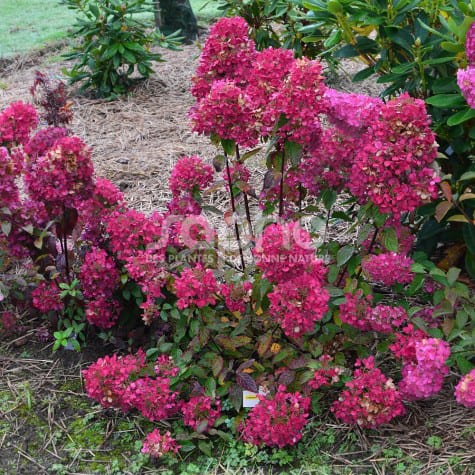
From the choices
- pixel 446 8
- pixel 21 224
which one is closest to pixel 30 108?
pixel 21 224

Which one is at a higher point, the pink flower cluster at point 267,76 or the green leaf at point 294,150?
the pink flower cluster at point 267,76

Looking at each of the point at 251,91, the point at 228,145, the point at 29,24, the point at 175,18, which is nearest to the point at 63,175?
the point at 228,145

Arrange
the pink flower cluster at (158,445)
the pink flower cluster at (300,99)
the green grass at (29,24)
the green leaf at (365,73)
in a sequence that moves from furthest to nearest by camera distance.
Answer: the green grass at (29,24) → the green leaf at (365,73) → the pink flower cluster at (158,445) → the pink flower cluster at (300,99)

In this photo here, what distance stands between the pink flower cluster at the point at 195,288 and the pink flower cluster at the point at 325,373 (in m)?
0.40

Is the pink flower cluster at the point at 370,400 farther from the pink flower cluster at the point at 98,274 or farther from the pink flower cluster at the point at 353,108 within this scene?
the pink flower cluster at the point at 98,274

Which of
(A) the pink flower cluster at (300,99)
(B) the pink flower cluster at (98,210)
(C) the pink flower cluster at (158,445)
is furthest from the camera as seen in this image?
(B) the pink flower cluster at (98,210)

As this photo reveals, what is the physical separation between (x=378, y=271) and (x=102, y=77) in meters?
3.76

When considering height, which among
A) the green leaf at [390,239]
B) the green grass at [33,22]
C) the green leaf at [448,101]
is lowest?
the green grass at [33,22]

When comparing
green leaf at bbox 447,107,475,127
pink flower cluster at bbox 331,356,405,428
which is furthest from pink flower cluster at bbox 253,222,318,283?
green leaf at bbox 447,107,475,127

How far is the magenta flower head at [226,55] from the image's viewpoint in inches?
83.1

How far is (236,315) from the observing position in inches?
86.0

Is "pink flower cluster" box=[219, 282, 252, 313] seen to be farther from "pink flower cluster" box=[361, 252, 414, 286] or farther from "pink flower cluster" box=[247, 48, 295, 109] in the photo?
"pink flower cluster" box=[247, 48, 295, 109]

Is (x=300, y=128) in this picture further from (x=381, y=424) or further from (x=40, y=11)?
(x=40, y=11)

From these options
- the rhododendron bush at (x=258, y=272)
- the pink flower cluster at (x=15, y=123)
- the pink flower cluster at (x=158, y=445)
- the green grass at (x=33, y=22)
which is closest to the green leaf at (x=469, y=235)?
the rhododendron bush at (x=258, y=272)
